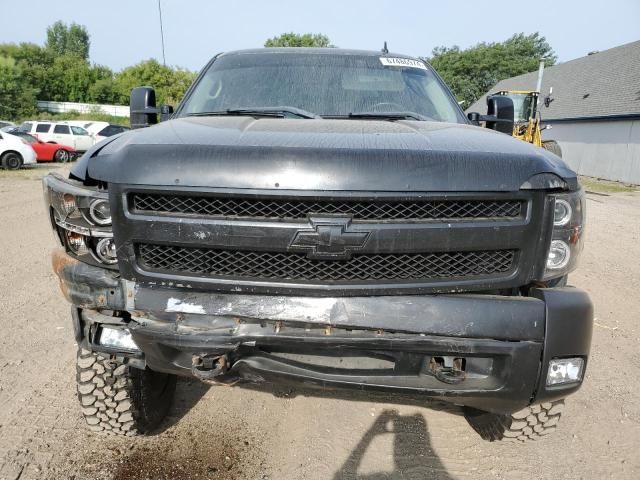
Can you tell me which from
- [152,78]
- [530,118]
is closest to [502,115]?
[530,118]

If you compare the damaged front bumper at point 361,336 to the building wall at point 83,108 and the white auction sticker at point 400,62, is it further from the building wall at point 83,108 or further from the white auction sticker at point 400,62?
the building wall at point 83,108

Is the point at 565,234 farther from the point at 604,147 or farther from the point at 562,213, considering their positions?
the point at 604,147

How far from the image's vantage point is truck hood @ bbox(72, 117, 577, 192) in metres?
1.76

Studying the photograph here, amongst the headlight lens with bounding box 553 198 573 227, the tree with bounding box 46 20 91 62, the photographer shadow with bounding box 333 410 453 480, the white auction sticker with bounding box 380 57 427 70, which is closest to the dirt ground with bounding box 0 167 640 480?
the photographer shadow with bounding box 333 410 453 480

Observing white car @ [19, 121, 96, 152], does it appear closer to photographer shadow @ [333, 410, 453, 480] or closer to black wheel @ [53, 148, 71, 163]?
black wheel @ [53, 148, 71, 163]

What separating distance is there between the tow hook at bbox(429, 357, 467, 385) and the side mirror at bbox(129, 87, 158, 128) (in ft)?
8.22

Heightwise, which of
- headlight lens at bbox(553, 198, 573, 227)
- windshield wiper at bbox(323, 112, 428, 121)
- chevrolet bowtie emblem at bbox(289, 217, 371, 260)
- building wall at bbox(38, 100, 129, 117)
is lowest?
chevrolet bowtie emblem at bbox(289, 217, 371, 260)

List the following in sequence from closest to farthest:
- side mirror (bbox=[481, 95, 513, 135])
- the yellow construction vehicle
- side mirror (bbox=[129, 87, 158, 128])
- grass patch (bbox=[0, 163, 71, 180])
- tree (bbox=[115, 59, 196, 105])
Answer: side mirror (bbox=[129, 87, 158, 128]) → side mirror (bbox=[481, 95, 513, 135]) → grass patch (bbox=[0, 163, 71, 180]) → the yellow construction vehicle → tree (bbox=[115, 59, 196, 105])

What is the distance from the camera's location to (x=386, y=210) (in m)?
1.85

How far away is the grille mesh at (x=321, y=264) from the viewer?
6.18 feet

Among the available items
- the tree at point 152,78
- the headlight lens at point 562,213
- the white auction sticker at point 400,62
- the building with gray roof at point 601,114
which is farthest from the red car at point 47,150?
the tree at point 152,78

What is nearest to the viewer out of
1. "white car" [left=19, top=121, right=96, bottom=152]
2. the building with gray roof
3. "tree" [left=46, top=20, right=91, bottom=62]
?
the building with gray roof

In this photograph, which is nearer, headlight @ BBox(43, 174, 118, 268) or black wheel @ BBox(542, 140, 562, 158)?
headlight @ BBox(43, 174, 118, 268)

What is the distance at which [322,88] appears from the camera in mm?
3154
